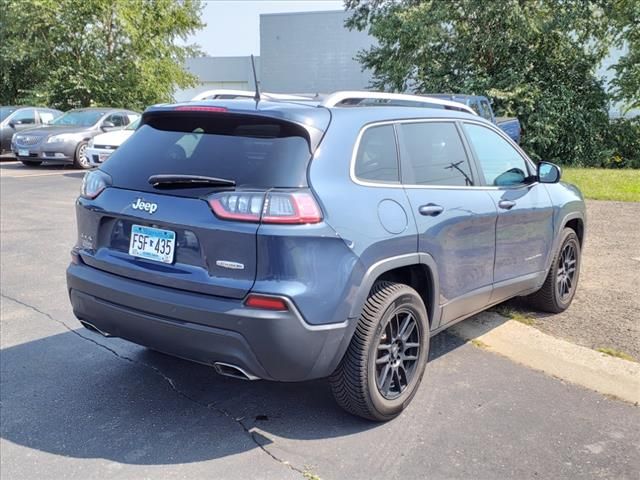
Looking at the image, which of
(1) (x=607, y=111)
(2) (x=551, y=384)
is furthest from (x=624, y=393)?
(1) (x=607, y=111)

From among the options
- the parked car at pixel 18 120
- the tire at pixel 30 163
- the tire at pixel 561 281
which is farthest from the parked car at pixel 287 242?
the parked car at pixel 18 120

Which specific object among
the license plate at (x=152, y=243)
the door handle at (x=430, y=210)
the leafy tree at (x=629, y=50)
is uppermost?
the leafy tree at (x=629, y=50)

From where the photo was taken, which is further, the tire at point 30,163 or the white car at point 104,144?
the tire at point 30,163

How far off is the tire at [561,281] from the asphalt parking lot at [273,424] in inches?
41.0

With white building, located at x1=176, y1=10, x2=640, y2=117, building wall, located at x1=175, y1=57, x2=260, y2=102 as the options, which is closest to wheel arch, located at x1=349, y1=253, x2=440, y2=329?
white building, located at x1=176, y1=10, x2=640, y2=117

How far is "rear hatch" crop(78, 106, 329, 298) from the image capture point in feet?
9.90

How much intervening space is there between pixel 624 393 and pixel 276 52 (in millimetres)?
37513

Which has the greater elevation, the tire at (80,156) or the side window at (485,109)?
the side window at (485,109)

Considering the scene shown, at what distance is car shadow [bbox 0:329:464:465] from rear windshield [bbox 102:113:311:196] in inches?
51.6

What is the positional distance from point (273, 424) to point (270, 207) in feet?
4.27

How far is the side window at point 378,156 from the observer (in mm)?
3420

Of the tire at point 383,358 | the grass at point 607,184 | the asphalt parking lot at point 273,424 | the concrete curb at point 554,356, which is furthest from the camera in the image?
the grass at point 607,184

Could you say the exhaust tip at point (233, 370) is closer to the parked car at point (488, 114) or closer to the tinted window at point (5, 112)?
the parked car at point (488, 114)

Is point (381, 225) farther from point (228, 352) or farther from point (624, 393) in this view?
point (624, 393)
